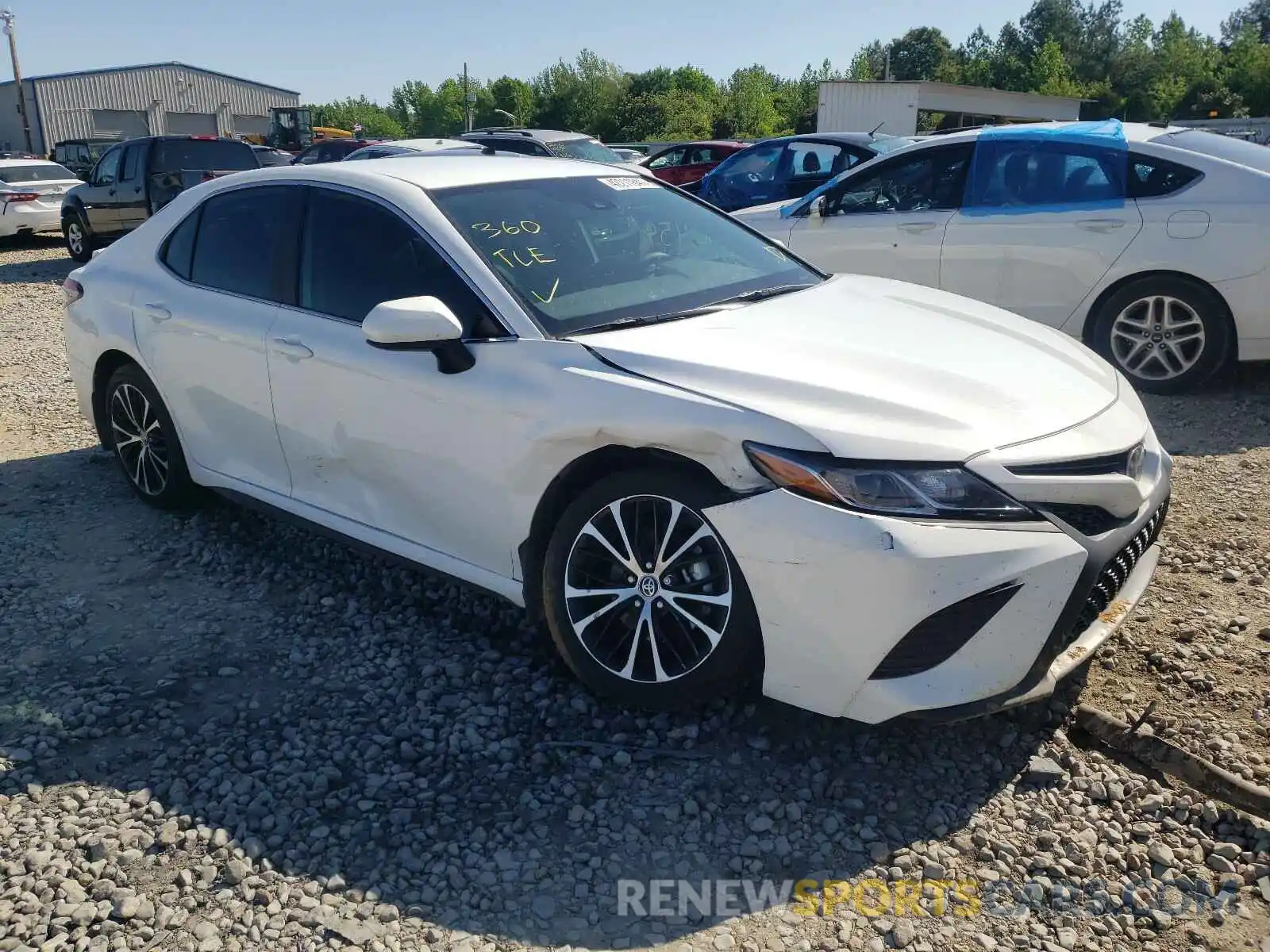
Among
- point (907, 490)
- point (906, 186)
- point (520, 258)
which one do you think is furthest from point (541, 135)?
point (907, 490)

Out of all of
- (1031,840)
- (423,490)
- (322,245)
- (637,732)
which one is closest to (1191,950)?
(1031,840)

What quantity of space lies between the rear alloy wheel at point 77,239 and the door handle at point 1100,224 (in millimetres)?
13612

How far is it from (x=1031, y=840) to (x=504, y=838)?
1.34 meters

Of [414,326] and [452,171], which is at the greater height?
[452,171]

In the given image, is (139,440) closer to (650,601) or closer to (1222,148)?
(650,601)

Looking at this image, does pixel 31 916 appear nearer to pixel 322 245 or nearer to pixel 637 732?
pixel 637 732

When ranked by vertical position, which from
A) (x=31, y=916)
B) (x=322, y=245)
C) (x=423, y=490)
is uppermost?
(x=322, y=245)

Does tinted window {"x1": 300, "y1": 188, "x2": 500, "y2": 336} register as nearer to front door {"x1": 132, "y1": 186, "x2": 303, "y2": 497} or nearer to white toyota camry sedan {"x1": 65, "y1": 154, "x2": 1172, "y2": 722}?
white toyota camry sedan {"x1": 65, "y1": 154, "x2": 1172, "y2": 722}

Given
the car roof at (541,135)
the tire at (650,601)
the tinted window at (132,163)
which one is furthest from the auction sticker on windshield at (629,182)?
the car roof at (541,135)

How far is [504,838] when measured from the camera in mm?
2746

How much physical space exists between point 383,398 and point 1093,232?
4.71m

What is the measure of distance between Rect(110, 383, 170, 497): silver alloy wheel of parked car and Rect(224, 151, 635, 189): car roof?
3.72ft

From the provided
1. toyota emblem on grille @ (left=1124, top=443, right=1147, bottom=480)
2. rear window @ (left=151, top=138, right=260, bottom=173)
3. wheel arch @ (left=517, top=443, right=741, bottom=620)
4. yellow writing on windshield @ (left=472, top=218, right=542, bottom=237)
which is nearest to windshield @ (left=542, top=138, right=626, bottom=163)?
rear window @ (left=151, top=138, right=260, bottom=173)

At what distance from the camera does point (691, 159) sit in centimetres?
1938
